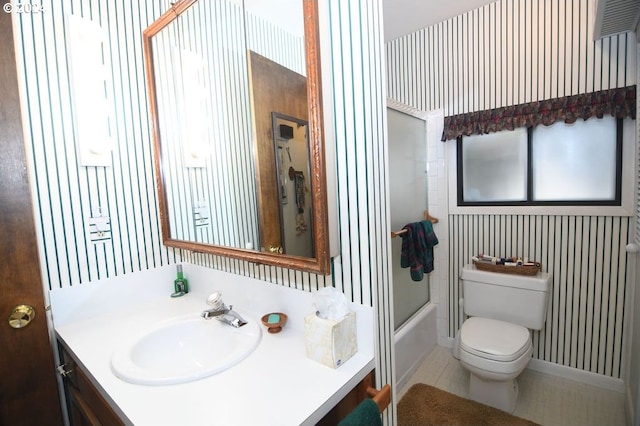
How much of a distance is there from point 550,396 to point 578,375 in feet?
1.03

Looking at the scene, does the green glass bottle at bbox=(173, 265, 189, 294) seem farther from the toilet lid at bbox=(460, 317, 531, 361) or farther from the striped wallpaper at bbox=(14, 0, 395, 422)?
the toilet lid at bbox=(460, 317, 531, 361)

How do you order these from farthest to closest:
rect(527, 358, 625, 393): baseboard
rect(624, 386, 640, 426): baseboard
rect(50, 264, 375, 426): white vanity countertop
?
rect(527, 358, 625, 393): baseboard → rect(624, 386, 640, 426): baseboard → rect(50, 264, 375, 426): white vanity countertop

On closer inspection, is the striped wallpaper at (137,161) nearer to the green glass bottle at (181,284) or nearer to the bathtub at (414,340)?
the green glass bottle at (181,284)

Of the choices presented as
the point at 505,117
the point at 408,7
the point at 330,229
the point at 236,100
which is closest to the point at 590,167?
the point at 505,117

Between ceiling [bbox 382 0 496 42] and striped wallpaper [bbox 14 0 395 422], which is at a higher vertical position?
ceiling [bbox 382 0 496 42]

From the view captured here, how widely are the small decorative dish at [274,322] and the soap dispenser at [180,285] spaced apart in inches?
26.5

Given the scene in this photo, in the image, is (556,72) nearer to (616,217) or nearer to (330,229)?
(616,217)

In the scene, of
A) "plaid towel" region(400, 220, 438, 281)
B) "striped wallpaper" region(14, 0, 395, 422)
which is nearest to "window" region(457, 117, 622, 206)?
"plaid towel" region(400, 220, 438, 281)

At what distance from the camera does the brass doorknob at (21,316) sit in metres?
1.13

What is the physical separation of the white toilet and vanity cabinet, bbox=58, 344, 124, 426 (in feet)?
5.79

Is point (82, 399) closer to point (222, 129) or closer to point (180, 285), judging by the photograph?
point (180, 285)

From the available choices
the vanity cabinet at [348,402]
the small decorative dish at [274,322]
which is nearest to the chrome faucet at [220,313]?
the small decorative dish at [274,322]

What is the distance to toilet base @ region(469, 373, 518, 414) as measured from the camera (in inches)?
70.3

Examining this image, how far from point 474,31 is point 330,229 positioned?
2.18 m
